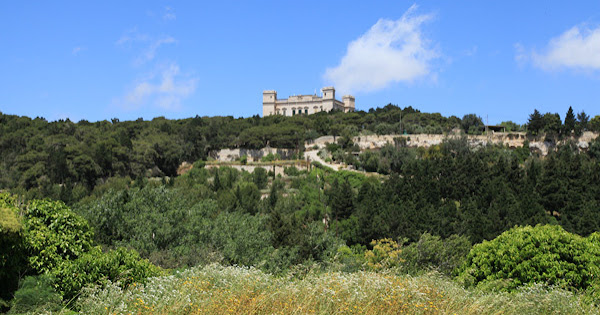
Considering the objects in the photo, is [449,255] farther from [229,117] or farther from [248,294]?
[229,117]

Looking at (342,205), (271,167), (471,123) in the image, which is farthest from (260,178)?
(471,123)

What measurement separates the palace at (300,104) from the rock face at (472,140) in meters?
31.0

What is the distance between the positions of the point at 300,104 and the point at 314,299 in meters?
79.6

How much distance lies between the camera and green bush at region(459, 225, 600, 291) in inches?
511

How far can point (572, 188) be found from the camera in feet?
111

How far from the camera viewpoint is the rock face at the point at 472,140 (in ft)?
163

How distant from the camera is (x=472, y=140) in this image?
51281 millimetres

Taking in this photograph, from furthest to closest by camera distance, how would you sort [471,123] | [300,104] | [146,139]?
[300,104]
[471,123]
[146,139]

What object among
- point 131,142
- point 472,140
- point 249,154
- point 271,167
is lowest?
point 271,167

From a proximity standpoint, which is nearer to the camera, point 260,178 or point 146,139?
point 260,178

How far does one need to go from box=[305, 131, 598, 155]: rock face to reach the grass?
43060 mm

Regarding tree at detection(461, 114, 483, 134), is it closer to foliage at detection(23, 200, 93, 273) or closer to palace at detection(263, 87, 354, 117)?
palace at detection(263, 87, 354, 117)

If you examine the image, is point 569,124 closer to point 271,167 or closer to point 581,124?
point 581,124

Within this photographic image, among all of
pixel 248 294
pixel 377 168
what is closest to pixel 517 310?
pixel 248 294
